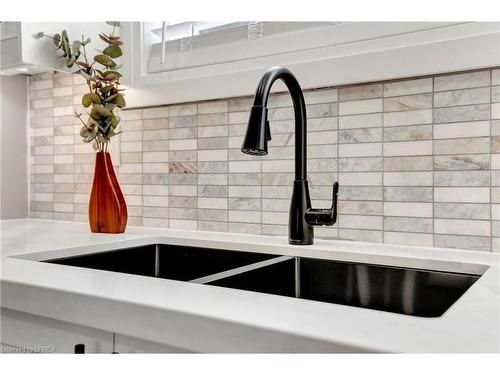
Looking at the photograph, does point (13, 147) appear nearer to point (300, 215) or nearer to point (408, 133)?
point (300, 215)

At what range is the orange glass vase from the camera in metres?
1.38

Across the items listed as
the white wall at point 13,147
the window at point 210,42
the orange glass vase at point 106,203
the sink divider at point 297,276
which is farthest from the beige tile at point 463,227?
the white wall at point 13,147

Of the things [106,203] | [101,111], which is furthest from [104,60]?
[106,203]

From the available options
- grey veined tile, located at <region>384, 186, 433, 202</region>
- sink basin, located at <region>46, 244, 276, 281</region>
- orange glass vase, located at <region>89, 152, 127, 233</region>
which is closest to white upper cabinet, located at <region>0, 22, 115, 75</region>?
orange glass vase, located at <region>89, 152, 127, 233</region>

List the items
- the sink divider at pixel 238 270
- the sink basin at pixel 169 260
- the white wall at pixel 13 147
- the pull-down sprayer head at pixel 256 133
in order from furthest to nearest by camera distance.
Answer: the white wall at pixel 13 147
the sink basin at pixel 169 260
the pull-down sprayer head at pixel 256 133
the sink divider at pixel 238 270

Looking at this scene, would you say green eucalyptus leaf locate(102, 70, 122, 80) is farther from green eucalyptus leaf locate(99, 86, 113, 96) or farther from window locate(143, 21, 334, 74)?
window locate(143, 21, 334, 74)

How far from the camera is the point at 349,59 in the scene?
1171mm

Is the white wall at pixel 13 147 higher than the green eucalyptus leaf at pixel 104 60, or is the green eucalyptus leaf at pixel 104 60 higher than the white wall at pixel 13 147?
the green eucalyptus leaf at pixel 104 60

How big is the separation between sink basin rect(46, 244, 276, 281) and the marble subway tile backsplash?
20 centimetres

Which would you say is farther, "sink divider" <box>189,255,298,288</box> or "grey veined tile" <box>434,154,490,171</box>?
"grey veined tile" <box>434,154,490,171</box>

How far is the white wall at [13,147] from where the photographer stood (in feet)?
6.12

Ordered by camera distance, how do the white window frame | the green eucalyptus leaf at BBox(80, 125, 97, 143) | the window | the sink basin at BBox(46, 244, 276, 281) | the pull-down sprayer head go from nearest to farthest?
1. the pull-down sprayer head
2. the white window frame
3. the sink basin at BBox(46, 244, 276, 281)
4. the window
5. the green eucalyptus leaf at BBox(80, 125, 97, 143)

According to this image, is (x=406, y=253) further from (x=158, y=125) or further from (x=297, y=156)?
(x=158, y=125)

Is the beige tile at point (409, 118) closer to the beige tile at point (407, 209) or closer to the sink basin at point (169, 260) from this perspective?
the beige tile at point (407, 209)
